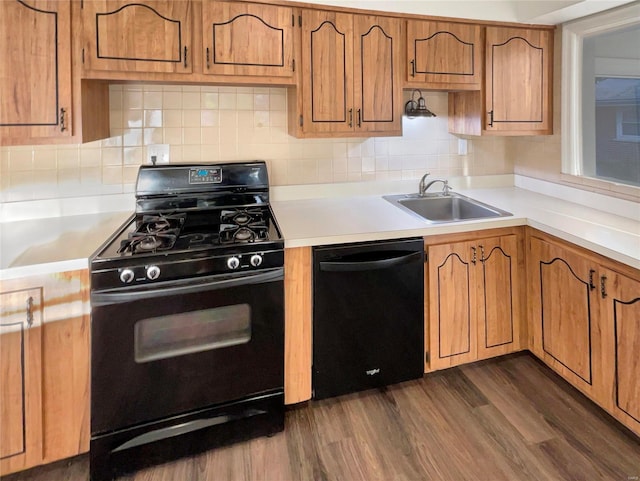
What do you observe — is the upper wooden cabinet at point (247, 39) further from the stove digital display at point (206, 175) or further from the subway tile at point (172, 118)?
the stove digital display at point (206, 175)

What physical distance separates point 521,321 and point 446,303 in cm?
55

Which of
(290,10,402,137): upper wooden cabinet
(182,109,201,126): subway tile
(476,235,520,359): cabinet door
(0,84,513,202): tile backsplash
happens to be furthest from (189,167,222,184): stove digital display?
(476,235,520,359): cabinet door

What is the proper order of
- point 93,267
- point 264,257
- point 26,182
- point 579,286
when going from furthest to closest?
point 26,182 → point 579,286 → point 264,257 → point 93,267

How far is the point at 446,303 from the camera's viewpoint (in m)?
2.22

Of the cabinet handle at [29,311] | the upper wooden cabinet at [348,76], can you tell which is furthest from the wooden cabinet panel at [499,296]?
the cabinet handle at [29,311]

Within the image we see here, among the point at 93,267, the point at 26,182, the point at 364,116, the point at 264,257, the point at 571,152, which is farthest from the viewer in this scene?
the point at 571,152

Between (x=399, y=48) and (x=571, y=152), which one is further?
(x=571, y=152)

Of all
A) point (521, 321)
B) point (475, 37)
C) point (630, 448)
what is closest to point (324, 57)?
point (475, 37)

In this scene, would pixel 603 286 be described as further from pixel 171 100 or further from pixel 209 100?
pixel 171 100

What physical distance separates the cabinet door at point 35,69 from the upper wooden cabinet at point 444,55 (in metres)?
1.73

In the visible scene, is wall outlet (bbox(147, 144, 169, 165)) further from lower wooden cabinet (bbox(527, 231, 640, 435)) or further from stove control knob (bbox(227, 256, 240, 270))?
lower wooden cabinet (bbox(527, 231, 640, 435))

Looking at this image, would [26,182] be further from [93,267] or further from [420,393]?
[420,393]

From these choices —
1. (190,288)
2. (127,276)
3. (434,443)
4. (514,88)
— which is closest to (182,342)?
(190,288)

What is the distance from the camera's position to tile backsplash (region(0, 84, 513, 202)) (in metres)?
2.16
